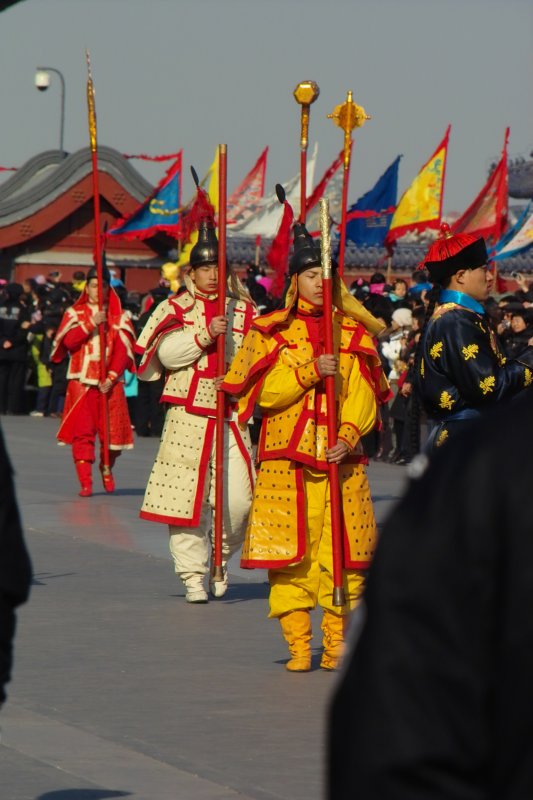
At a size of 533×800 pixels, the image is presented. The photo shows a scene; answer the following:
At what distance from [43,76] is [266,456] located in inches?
1196

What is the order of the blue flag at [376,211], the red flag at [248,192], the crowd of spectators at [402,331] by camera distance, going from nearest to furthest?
the crowd of spectators at [402,331] < the blue flag at [376,211] < the red flag at [248,192]

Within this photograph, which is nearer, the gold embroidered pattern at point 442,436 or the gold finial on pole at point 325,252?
the gold finial on pole at point 325,252

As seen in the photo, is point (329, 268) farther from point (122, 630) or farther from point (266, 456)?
point (122, 630)

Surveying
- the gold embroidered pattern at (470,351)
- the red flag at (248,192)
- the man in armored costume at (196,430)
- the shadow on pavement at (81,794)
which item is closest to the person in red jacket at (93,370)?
the man in armored costume at (196,430)

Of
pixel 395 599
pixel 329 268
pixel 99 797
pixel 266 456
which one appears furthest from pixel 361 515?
A: pixel 395 599

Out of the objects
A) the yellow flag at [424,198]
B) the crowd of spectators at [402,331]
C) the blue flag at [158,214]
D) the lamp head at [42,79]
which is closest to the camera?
the crowd of spectators at [402,331]

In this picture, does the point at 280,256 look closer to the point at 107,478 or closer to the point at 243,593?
the point at 243,593

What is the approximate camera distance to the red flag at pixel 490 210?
70.2ft

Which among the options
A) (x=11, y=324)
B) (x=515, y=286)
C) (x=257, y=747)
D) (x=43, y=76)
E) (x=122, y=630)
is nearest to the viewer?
(x=257, y=747)

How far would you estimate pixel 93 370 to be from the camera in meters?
14.0

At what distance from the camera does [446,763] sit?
5.31 feet

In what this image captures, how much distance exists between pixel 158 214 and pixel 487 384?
21951 millimetres

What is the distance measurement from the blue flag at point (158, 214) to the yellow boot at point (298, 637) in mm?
21637

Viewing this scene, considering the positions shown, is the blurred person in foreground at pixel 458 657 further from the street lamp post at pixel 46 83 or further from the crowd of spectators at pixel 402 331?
the street lamp post at pixel 46 83
